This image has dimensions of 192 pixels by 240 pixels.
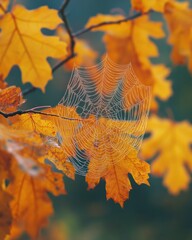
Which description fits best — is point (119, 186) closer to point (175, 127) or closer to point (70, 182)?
point (175, 127)

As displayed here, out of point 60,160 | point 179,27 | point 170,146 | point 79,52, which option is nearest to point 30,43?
point 60,160

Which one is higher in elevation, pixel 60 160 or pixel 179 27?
pixel 60 160

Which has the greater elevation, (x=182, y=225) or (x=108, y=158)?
(x=108, y=158)

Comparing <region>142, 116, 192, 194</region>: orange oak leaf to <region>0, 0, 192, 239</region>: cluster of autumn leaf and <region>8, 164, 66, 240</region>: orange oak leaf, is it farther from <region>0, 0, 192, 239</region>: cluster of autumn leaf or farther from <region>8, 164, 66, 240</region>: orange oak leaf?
<region>8, 164, 66, 240</region>: orange oak leaf

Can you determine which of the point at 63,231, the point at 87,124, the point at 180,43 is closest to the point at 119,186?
the point at 87,124

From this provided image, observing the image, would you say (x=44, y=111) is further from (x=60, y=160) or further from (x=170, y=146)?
(x=170, y=146)

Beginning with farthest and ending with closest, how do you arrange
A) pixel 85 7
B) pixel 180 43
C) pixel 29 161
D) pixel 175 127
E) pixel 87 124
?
1. pixel 85 7
2. pixel 175 127
3. pixel 180 43
4. pixel 87 124
5. pixel 29 161

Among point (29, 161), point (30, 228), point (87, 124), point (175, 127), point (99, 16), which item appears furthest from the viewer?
point (175, 127)
